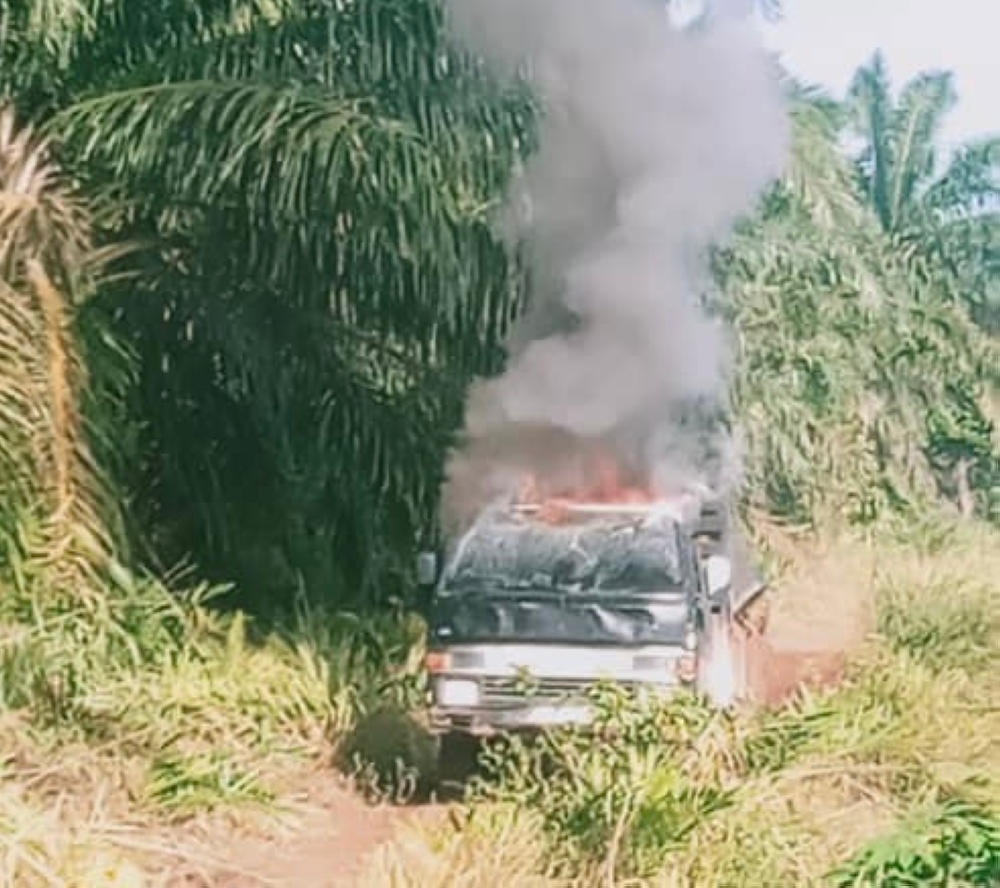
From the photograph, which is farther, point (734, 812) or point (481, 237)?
point (481, 237)

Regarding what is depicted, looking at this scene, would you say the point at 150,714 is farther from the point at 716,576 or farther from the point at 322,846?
the point at 716,576

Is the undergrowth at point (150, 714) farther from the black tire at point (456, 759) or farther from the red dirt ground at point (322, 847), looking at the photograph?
the black tire at point (456, 759)

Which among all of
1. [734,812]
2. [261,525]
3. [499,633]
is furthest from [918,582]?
[734,812]

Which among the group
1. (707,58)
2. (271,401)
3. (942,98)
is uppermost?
(942,98)

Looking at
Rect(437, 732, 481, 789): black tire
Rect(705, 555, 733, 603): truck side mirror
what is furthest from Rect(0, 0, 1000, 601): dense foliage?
Rect(437, 732, 481, 789): black tire

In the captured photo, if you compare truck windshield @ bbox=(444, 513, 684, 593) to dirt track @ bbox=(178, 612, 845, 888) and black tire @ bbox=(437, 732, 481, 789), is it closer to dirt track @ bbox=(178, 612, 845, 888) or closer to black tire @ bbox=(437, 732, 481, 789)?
black tire @ bbox=(437, 732, 481, 789)

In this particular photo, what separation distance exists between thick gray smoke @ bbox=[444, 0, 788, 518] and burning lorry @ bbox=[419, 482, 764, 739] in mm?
713

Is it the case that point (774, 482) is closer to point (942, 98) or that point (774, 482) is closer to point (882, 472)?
point (882, 472)

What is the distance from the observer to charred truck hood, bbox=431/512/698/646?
902cm

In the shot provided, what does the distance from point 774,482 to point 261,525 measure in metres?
9.10

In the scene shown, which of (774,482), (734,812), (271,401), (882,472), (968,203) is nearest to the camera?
(734,812)

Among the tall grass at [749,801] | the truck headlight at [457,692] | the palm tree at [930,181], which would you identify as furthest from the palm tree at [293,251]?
the palm tree at [930,181]

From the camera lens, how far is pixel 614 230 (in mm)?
11336

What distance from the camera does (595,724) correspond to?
8.16m
